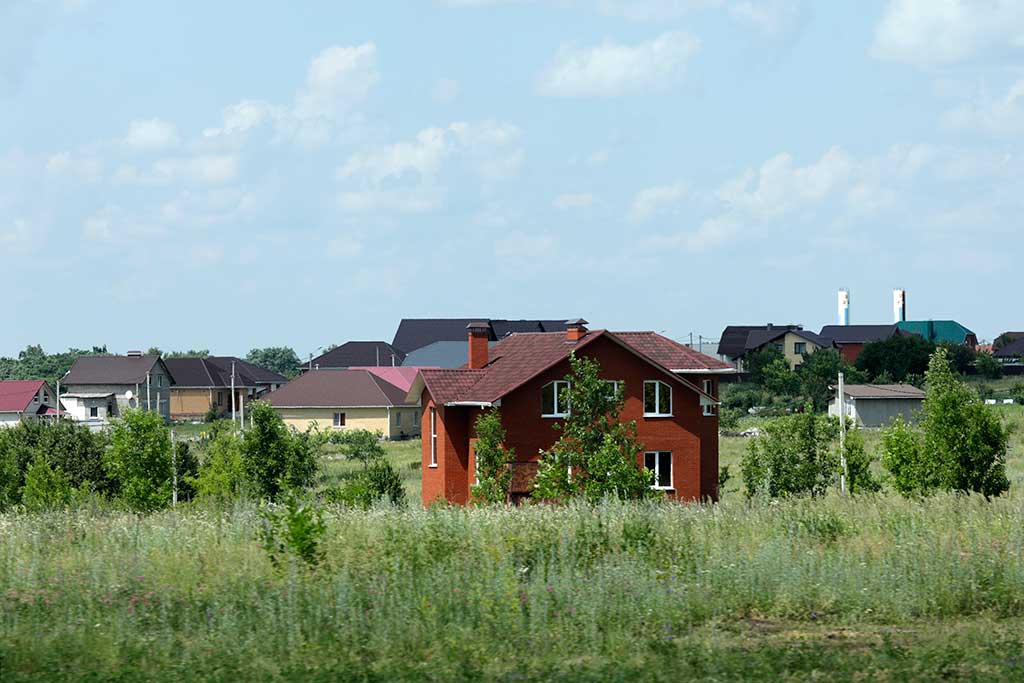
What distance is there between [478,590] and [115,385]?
101376mm

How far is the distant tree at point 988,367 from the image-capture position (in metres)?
111

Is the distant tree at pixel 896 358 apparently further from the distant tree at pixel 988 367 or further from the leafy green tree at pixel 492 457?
the leafy green tree at pixel 492 457

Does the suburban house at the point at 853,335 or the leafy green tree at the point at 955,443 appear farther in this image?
the suburban house at the point at 853,335

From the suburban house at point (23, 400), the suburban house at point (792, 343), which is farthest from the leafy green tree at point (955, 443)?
the suburban house at point (792, 343)

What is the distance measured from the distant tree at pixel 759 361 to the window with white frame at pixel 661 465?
71.3 m

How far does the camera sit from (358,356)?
130m

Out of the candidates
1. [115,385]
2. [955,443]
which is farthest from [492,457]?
[115,385]

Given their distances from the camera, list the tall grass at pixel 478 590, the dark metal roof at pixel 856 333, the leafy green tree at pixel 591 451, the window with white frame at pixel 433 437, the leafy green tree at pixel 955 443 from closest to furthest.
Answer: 1. the tall grass at pixel 478 590
2. the leafy green tree at pixel 955 443
3. the leafy green tree at pixel 591 451
4. the window with white frame at pixel 433 437
5. the dark metal roof at pixel 856 333

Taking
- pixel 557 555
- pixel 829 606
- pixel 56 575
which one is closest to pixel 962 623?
pixel 829 606

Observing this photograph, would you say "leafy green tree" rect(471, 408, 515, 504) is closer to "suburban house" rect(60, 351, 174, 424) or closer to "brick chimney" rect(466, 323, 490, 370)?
"brick chimney" rect(466, 323, 490, 370)

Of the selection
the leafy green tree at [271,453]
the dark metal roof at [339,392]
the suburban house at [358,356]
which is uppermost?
the suburban house at [358,356]

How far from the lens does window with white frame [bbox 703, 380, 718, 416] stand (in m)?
43.2

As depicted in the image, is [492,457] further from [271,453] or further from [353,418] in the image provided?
[353,418]

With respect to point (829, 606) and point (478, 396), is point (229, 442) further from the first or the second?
point (829, 606)
